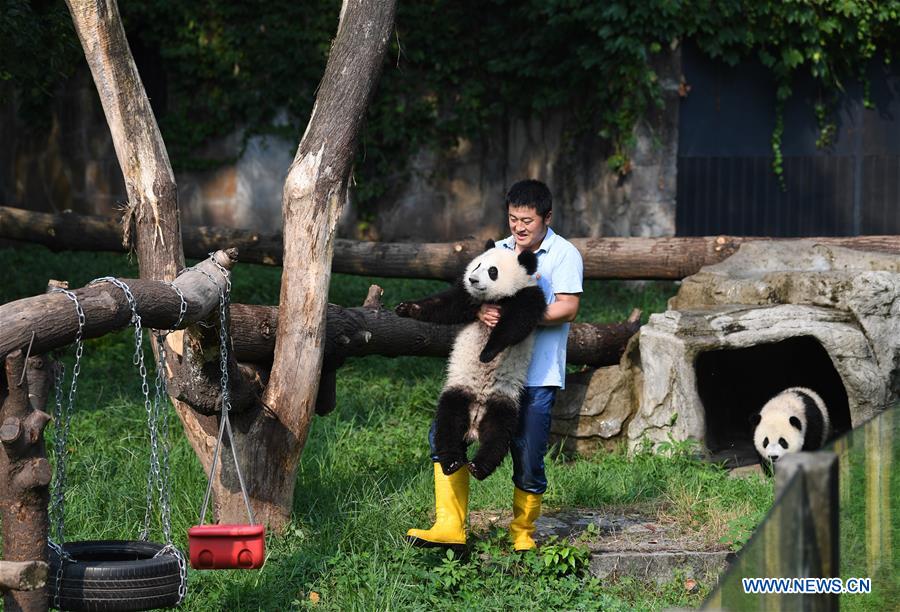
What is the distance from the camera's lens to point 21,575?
2.96m

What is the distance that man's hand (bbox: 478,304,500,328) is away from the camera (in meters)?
4.63

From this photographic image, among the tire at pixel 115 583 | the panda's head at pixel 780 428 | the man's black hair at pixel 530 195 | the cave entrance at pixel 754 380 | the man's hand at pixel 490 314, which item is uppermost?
the man's black hair at pixel 530 195

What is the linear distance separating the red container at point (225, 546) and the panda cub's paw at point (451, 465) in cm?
99

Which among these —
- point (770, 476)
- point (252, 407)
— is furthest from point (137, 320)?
point (770, 476)

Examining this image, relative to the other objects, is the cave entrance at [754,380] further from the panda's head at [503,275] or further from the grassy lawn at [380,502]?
the panda's head at [503,275]

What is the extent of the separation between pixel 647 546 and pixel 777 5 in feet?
26.0

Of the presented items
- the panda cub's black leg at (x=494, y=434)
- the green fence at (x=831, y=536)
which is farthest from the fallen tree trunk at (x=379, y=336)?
the green fence at (x=831, y=536)

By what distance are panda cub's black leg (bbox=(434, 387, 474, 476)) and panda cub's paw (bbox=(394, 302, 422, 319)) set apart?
1.26 feet

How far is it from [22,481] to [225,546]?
0.82 m

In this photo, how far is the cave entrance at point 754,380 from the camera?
7688 mm

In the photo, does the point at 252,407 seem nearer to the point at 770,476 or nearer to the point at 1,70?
the point at 770,476

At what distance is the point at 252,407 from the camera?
4938 millimetres

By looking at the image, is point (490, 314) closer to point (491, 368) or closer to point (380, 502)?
point (491, 368)

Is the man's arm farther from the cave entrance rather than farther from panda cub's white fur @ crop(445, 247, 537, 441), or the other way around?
the cave entrance
